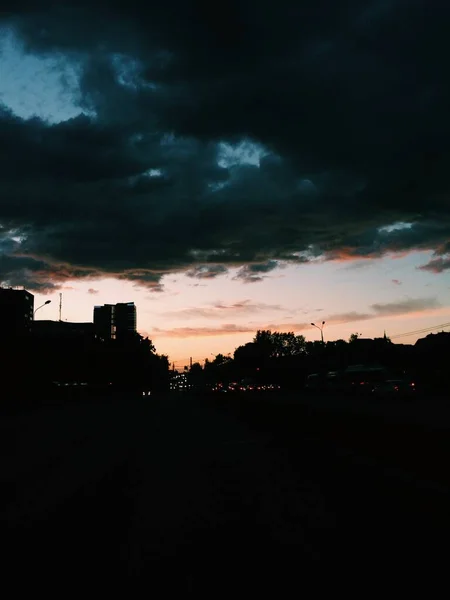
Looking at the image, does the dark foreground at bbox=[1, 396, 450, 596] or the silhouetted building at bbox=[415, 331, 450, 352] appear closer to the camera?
the dark foreground at bbox=[1, 396, 450, 596]

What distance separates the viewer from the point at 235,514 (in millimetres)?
7922

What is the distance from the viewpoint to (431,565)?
18.2ft

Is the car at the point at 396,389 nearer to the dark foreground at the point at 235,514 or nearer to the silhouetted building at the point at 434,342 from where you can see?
the dark foreground at the point at 235,514

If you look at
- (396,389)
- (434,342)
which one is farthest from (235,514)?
(434,342)

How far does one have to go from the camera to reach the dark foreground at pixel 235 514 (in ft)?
18.0

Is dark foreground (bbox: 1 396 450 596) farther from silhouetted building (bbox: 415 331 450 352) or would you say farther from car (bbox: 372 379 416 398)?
silhouetted building (bbox: 415 331 450 352)

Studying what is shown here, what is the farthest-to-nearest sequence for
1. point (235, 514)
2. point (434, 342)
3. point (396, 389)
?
point (434, 342), point (396, 389), point (235, 514)

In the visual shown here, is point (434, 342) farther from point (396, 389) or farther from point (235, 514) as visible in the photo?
point (235, 514)

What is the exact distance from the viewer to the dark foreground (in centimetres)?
548

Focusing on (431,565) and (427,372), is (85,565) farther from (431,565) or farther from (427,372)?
(427,372)

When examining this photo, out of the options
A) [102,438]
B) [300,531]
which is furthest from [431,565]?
[102,438]

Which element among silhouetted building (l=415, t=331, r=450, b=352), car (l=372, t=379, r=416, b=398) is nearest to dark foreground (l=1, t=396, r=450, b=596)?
car (l=372, t=379, r=416, b=398)

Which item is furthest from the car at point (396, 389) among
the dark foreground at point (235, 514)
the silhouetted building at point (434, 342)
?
the silhouetted building at point (434, 342)

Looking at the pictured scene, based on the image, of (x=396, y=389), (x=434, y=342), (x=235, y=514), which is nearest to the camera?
(x=235, y=514)
